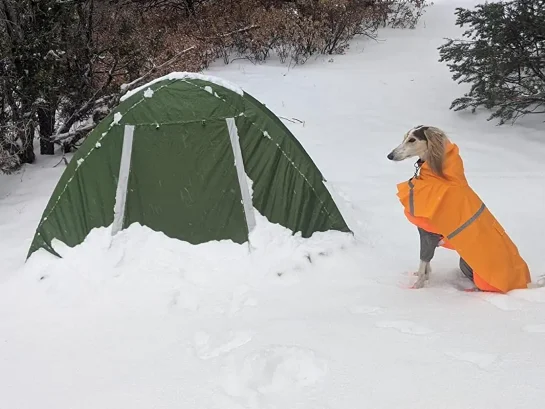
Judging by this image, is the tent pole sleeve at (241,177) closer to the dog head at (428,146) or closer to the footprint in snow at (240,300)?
the footprint in snow at (240,300)

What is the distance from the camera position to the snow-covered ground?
2357mm

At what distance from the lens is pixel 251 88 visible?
9.27 m

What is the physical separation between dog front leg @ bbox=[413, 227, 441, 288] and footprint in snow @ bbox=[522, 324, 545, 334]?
88 cm

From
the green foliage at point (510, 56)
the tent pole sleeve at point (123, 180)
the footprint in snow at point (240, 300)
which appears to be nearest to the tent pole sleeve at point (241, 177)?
the footprint in snow at point (240, 300)

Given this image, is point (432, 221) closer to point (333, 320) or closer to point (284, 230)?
point (333, 320)

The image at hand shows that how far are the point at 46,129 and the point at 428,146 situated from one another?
5.90 meters

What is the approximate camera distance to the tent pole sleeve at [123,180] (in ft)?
13.1

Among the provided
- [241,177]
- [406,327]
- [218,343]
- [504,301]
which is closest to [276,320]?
[218,343]

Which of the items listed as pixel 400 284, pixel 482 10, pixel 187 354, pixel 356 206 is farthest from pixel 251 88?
pixel 187 354

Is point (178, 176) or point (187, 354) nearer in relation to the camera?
point (187, 354)

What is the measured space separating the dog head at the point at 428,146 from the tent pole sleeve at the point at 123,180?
220cm

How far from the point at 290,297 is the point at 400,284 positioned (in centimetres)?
86

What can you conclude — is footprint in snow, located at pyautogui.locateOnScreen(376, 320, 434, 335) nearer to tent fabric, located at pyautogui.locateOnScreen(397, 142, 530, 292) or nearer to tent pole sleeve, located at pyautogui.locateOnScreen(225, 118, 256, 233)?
tent fabric, located at pyautogui.locateOnScreen(397, 142, 530, 292)

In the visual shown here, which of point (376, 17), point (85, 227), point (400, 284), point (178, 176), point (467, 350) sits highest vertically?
point (376, 17)
